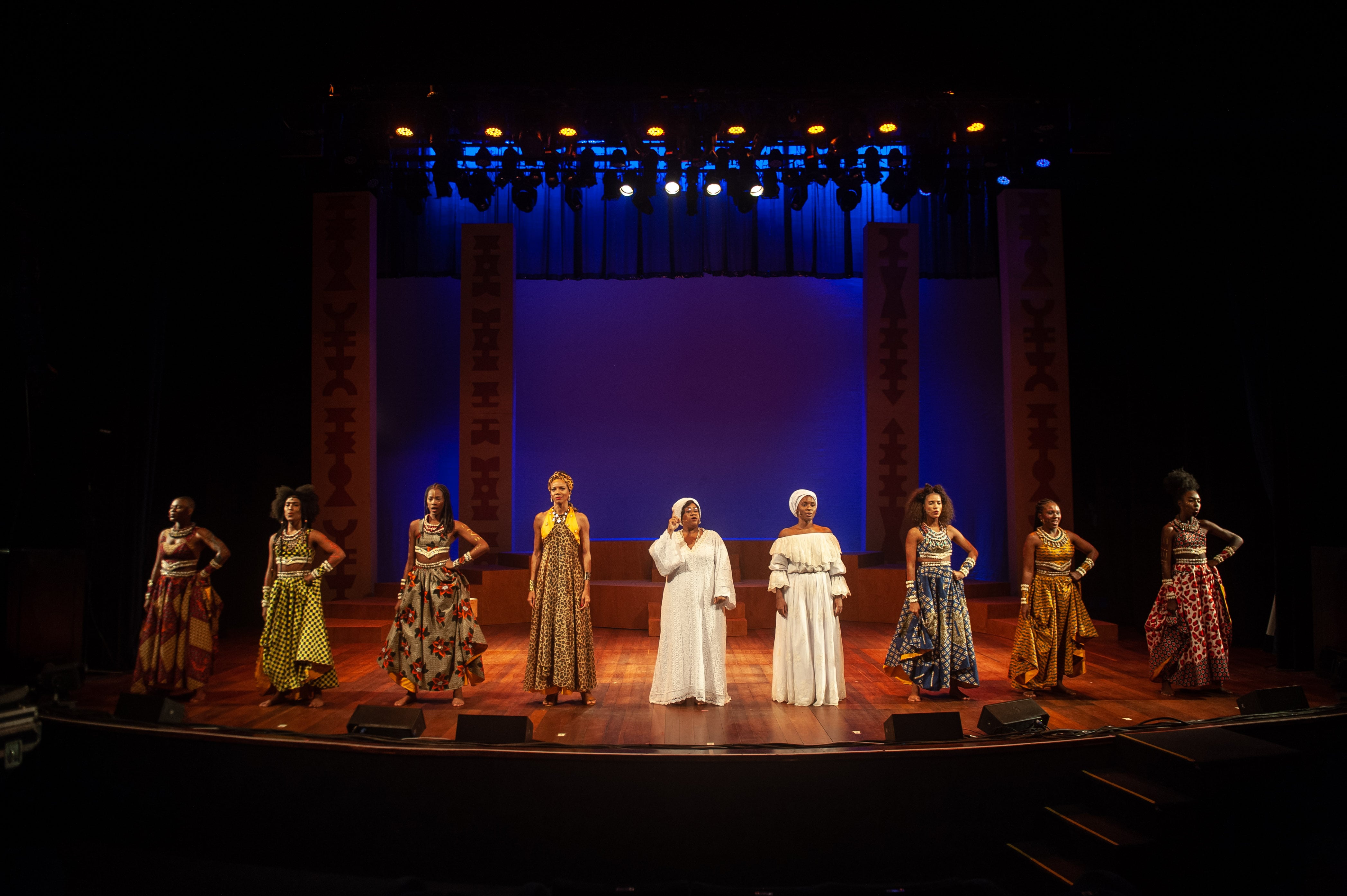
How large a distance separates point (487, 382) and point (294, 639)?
4.33 meters

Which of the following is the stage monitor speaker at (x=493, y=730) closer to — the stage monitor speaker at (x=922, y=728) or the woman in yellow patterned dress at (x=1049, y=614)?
the stage monitor speaker at (x=922, y=728)

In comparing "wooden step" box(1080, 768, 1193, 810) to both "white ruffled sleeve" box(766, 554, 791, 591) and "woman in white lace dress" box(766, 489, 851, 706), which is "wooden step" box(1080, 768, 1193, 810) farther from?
"white ruffled sleeve" box(766, 554, 791, 591)

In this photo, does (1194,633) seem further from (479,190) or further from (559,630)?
(479,190)

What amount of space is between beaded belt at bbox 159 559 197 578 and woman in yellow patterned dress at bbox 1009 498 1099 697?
5671 mm

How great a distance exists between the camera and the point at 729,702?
5355 millimetres

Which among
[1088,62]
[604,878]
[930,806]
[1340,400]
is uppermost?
[1088,62]

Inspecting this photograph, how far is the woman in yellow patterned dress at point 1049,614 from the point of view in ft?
17.9

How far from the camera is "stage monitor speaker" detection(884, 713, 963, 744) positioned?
412 cm

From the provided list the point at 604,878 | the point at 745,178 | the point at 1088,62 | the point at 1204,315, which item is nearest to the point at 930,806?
the point at 604,878

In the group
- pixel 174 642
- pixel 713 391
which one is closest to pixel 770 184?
pixel 713 391

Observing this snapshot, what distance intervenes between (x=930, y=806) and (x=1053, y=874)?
595mm

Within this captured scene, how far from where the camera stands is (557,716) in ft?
16.5

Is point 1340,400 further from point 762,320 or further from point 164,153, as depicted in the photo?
point 164,153

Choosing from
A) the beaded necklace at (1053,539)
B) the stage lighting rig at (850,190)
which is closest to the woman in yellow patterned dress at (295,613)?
the beaded necklace at (1053,539)
